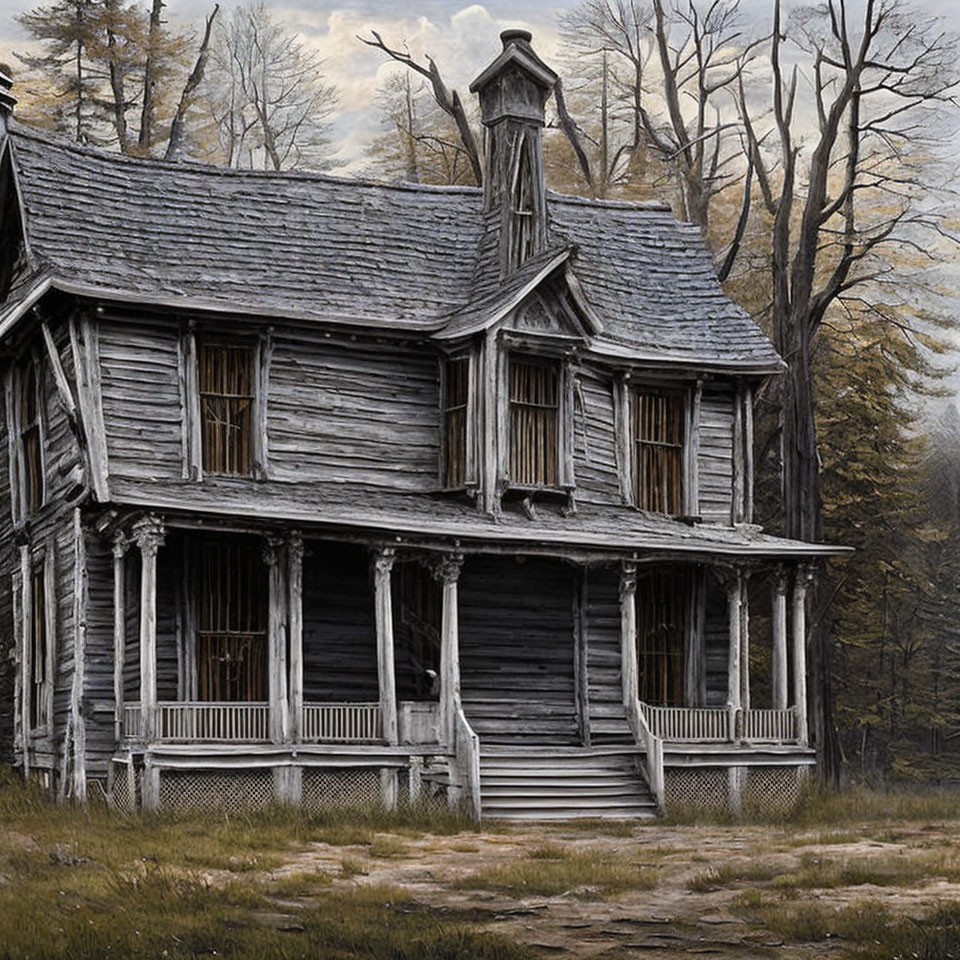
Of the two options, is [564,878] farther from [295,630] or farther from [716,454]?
[716,454]

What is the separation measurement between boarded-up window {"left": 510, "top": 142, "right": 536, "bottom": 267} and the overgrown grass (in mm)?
12750

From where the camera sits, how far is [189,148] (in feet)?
157

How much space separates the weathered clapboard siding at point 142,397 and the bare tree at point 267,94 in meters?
25.1

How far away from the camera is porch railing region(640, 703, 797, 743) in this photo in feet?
89.8

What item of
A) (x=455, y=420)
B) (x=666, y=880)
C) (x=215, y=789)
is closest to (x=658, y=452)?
(x=455, y=420)

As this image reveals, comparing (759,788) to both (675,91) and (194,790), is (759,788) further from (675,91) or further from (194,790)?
(675,91)

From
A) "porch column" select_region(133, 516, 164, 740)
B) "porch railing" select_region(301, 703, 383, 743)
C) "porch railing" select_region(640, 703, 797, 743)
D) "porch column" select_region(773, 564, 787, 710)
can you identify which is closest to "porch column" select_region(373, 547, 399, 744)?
"porch railing" select_region(301, 703, 383, 743)

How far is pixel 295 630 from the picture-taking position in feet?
82.0

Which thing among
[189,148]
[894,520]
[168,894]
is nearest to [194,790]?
[168,894]

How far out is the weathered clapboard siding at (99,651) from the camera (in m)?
25.6

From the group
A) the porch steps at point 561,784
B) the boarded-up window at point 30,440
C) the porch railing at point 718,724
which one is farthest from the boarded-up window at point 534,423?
the boarded-up window at point 30,440

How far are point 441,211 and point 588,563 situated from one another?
7207 millimetres

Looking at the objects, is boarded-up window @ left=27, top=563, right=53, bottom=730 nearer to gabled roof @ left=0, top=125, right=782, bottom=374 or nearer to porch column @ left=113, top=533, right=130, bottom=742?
porch column @ left=113, top=533, right=130, bottom=742

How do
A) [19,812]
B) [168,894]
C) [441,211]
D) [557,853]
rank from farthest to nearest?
1. [441,211]
2. [19,812]
3. [557,853]
4. [168,894]
